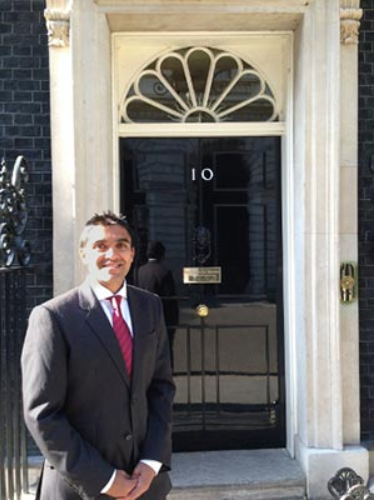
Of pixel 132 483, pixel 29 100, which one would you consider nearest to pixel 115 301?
pixel 132 483

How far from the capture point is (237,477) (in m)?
4.48

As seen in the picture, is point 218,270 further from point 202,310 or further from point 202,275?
point 202,310

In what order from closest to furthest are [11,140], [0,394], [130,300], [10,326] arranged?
1. [130,300]
2. [0,394]
3. [10,326]
4. [11,140]

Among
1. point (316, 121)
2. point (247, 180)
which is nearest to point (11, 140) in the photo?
point (247, 180)

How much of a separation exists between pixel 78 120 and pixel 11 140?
616mm

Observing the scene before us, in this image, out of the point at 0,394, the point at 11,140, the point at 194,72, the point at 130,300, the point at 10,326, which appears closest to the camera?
the point at 130,300

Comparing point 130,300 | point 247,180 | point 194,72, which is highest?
point 194,72

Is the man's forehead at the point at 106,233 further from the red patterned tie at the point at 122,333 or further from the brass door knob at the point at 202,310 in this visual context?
the brass door knob at the point at 202,310

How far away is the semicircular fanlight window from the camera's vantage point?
4945 mm

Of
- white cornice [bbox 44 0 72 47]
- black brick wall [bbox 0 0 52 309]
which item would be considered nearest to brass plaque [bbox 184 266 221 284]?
black brick wall [bbox 0 0 52 309]

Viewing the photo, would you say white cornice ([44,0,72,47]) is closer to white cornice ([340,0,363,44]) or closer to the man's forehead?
white cornice ([340,0,363,44])

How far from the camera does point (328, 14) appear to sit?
4.41 metres

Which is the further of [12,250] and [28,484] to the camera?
[28,484]

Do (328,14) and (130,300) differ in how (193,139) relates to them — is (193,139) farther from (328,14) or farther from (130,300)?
(130,300)
